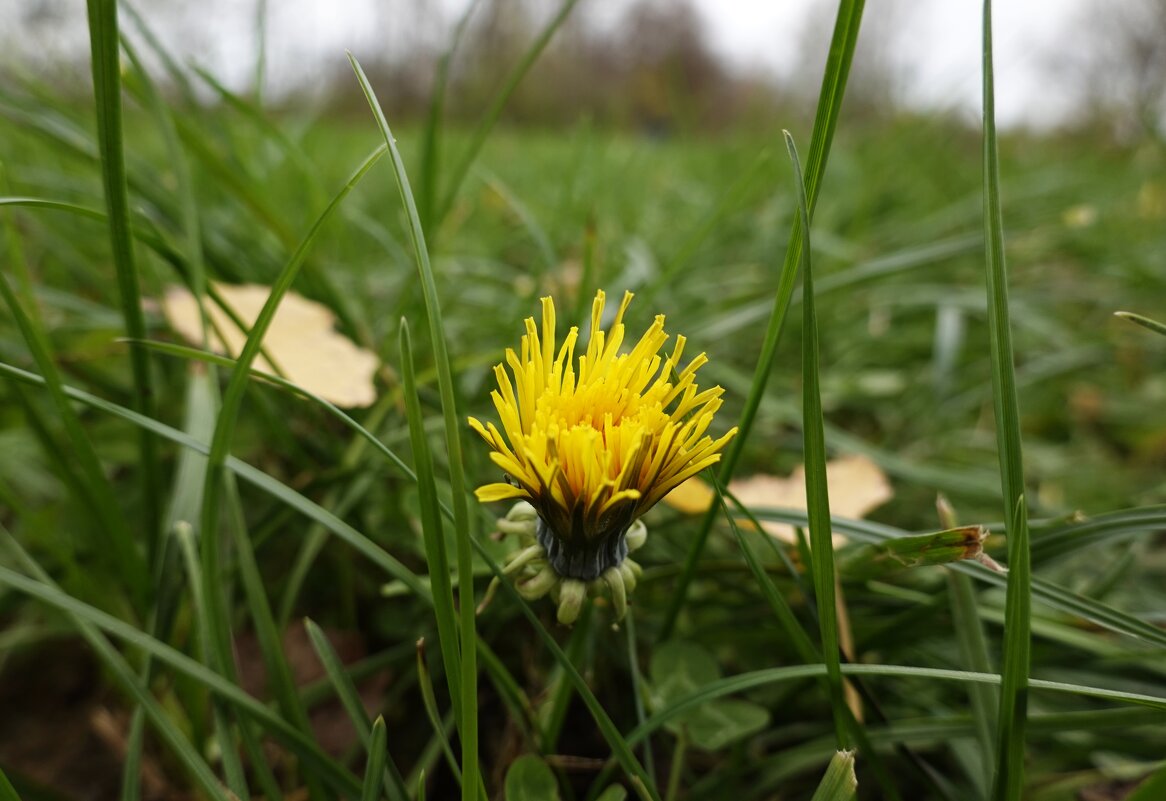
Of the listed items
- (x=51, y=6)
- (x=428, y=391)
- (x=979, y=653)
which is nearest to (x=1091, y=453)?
(x=979, y=653)

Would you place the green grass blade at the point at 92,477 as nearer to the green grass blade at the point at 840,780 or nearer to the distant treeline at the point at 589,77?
the green grass blade at the point at 840,780

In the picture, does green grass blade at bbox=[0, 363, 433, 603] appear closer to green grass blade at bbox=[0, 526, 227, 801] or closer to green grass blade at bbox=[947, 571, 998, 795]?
green grass blade at bbox=[0, 526, 227, 801]

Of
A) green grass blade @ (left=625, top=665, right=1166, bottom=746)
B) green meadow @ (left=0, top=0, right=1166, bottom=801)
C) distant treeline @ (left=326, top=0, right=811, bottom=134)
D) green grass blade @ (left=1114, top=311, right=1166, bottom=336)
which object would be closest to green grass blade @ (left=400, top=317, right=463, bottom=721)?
green meadow @ (left=0, top=0, right=1166, bottom=801)

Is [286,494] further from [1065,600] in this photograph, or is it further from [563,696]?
[1065,600]

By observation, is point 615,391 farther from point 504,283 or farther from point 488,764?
point 504,283

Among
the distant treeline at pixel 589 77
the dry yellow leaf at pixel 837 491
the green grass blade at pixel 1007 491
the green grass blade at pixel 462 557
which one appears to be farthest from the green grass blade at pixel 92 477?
the distant treeline at pixel 589 77

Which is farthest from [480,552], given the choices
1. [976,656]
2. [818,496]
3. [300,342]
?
[300,342]
